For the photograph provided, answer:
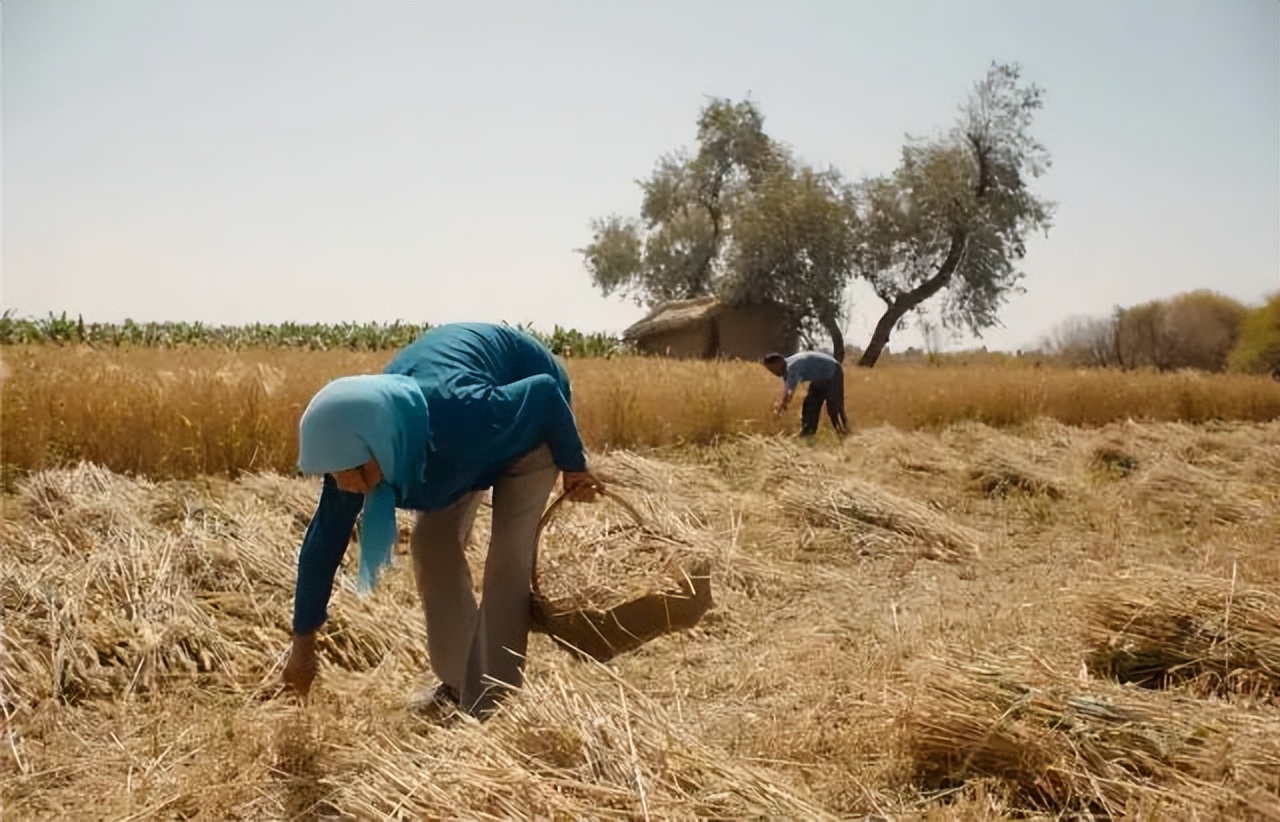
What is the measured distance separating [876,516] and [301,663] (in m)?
3.93

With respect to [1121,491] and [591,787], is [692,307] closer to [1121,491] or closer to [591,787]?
[1121,491]

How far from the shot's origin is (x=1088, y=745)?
7.50 feet

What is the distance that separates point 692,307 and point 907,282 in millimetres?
5812

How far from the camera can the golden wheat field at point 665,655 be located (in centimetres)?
210

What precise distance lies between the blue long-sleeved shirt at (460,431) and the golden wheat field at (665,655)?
1.48ft

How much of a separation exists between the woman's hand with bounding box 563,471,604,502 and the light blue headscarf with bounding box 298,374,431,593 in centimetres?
49

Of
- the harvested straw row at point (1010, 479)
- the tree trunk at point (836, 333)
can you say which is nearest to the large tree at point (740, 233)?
the tree trunk at point (836, 333)

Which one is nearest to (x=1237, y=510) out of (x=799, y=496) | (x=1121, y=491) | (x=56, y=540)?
(x=1121, y=491)

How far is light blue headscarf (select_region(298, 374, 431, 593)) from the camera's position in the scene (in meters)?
2.19

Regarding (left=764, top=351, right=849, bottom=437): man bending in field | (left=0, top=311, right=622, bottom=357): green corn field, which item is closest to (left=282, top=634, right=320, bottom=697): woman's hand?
(left=764, top=351, right=849, bottom=437): man bending in field

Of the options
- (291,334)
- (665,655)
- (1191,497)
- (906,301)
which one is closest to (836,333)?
(906,301)

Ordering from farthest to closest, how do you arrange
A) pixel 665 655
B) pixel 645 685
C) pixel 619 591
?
pixel 665 655, pixel 645 685, pixel 619 591

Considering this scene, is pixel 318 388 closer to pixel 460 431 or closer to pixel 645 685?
pixel 645 685

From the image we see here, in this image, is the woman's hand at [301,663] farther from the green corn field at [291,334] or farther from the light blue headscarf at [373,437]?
the green corn field at [291,334]
